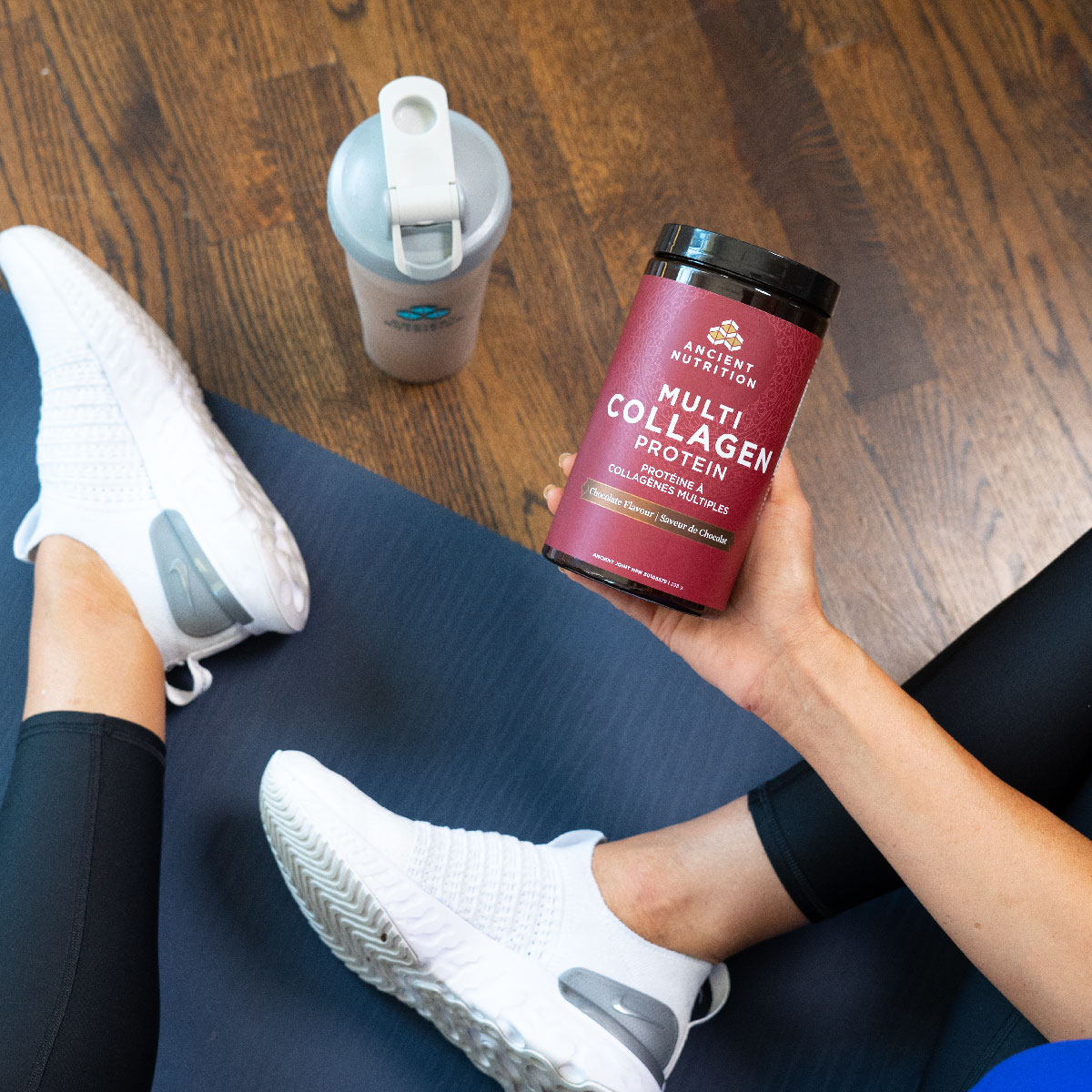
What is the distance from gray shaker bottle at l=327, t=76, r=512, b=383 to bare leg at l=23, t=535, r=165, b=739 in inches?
13.8

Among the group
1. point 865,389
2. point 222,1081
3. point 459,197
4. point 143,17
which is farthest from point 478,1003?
point 143,17

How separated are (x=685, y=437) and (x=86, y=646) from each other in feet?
1.83

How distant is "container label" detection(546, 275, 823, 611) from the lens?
51 centimetres

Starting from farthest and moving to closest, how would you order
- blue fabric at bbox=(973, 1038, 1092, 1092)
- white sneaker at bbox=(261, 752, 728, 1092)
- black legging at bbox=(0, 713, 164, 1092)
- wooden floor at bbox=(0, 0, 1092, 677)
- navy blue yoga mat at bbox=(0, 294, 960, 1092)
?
wooden floor at bbox=(0, 0, 1092, 677) < navy blue yoga mat at bbox=(0, 294, 960, 1092) < white sneaker at bbox=(261, 752, 728, 1092) < black legging at bbox=(0, 713, 164, 1092) < blue fabric at bbox=(973, 1038, 1092, 1092)

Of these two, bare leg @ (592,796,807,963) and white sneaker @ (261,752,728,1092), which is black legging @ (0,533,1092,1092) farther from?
white sneaker @ (261,752,728,1092)

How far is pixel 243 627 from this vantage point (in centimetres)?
88

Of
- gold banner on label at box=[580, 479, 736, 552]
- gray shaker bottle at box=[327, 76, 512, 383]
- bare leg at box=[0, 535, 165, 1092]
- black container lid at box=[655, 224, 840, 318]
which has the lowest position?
bare leg at box=[0, 535, 165, 1092]

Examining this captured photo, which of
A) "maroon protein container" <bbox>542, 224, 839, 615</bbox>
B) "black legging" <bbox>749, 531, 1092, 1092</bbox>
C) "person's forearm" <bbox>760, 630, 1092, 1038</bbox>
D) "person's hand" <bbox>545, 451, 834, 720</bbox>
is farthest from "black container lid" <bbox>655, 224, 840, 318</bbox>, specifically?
"black legging" <bbox>749, 531, 1092, 1092</bbox>

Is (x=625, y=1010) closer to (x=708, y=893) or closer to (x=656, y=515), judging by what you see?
(x=708, y=893)

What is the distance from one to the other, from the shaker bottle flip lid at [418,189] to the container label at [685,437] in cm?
21

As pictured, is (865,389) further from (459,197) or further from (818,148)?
(459,197)

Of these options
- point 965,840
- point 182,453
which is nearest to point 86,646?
point 182,453

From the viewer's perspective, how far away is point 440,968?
73cm

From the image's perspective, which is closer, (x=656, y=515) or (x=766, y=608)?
(x=656, y=515)
